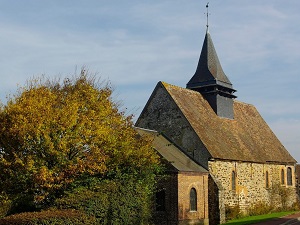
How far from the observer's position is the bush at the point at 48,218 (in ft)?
55.7

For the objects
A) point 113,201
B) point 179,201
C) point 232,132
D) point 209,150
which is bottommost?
point 179,201

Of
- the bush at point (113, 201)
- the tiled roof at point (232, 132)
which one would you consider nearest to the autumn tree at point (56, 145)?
the bush at point (113, 201)

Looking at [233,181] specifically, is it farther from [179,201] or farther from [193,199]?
[179,201]

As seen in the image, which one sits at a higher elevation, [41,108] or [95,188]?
[41,108]

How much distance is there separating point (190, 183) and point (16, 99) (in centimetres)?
1133

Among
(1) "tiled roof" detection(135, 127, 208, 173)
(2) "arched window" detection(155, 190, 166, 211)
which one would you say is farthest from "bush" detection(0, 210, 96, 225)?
(1) "tiled roof" detection(135, 127, 208, 173)

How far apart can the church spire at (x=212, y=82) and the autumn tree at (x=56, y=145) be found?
12567 mm

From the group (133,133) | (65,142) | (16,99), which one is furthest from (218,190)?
(16,99)

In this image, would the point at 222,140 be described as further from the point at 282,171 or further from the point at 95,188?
the point at 95,188

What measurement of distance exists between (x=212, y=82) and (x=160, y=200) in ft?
38.3

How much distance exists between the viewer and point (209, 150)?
1116 inches

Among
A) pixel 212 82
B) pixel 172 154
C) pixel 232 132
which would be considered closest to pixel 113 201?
pixel 172 154

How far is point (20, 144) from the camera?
800 inches

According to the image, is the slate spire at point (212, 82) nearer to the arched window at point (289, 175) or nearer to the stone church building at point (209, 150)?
the stone church building at point (209, 150)
